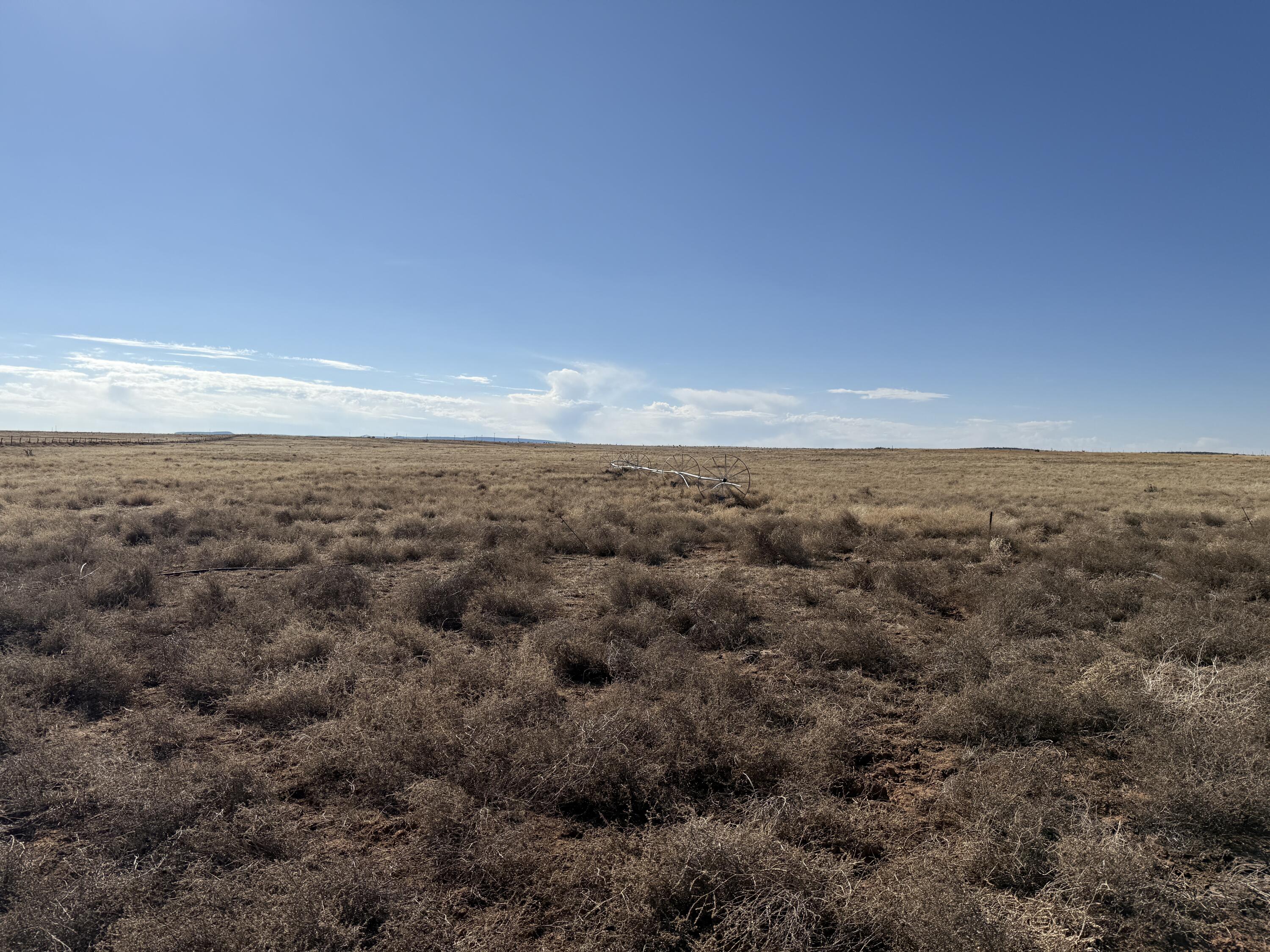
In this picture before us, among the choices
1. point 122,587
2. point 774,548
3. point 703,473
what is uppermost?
point 703,473

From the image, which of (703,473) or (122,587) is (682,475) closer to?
(703,473)

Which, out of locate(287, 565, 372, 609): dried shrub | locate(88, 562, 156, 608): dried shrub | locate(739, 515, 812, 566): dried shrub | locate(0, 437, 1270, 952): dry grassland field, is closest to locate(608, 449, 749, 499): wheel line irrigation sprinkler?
locate(739, 515, 812, 566): dried shrub

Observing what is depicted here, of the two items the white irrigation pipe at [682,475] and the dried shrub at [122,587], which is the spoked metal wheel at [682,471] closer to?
the white irrigation pipe at [682,475]

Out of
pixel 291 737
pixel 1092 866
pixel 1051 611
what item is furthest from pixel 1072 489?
pixel 291 737

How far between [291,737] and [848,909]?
4.73 m

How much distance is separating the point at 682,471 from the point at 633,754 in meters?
29.0

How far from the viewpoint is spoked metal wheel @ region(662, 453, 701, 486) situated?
28.3m

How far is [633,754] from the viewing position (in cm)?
458

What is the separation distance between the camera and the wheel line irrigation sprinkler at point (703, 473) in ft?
80.9

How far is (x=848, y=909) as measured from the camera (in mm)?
3043

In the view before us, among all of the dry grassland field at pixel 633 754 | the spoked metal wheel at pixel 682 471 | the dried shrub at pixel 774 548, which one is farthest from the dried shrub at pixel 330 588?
the spoked metal wheel at pixel 682 471

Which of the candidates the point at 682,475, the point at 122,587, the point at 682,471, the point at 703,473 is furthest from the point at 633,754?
the point at 703,473

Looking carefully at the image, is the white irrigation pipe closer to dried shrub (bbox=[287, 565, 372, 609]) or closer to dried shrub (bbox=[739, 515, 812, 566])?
dried shrub (bbox=[739, 515, 812, 566])

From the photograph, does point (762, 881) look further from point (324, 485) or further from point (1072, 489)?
point (1072, 489)
